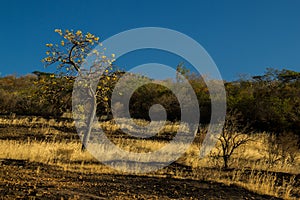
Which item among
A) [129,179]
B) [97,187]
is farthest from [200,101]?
[97,187]

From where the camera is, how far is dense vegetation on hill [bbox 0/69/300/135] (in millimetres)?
12375

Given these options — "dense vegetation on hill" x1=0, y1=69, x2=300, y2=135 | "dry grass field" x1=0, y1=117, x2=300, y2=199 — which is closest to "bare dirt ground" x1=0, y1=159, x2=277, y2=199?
"dry grass field" x1=0, y1=117, x2=300, y2=199

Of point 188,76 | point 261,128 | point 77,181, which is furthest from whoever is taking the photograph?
point 188,76

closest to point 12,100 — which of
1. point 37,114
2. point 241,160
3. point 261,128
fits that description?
point 37,114

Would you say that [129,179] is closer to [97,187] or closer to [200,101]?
[97,187]

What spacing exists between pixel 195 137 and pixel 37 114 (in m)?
16.1

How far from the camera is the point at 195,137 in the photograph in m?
19.2

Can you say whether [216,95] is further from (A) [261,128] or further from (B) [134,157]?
(B) [134,157]

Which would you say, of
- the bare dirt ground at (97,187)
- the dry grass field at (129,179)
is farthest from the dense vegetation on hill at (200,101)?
the bare dirt ground at (97,187)

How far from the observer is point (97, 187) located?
6754mm

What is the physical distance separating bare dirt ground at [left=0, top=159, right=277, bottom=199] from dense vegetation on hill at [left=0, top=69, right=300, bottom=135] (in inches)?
167

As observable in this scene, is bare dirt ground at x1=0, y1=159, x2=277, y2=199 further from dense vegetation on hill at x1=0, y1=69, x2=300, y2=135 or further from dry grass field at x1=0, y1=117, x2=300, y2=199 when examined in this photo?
dense vegetation on hill at x1=0, y1=69, x2=300, y2=135

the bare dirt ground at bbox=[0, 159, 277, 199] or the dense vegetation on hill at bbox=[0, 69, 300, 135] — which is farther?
the dense vegetation on hill at bbox=[0, 69, 300, 135]

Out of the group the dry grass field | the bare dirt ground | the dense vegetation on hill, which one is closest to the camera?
the bare dirt ground
